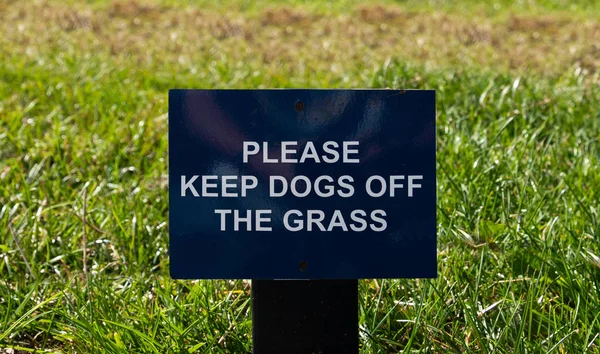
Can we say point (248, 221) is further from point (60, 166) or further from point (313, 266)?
point (60, 166)

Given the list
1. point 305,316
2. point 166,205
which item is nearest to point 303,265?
point 305,316

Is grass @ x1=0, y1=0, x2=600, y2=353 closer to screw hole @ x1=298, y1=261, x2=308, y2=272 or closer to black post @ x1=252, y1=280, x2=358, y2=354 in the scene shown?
black post @ x1=252, y1=280, x2=358, y2=354

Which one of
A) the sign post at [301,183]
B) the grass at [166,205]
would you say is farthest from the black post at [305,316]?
the grass at [166,205]

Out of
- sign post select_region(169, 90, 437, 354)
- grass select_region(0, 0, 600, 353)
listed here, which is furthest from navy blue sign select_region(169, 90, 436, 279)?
grass select_region(0, 0, 600, 353)

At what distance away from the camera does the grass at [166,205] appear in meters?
2.22

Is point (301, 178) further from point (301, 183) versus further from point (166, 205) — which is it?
point (166, 205)

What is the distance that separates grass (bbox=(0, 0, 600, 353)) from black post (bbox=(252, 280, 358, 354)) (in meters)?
0.29

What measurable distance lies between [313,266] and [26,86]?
3845 millimetres

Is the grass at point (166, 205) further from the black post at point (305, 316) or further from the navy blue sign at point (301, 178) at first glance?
the navy blue sign at point (301, 178)

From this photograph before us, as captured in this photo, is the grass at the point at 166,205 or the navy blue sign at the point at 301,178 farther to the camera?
the grass at the point at 166,205

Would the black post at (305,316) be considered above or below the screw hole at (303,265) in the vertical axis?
below

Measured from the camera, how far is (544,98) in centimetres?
447

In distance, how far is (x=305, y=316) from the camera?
1824mm

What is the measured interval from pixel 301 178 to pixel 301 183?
1 cm
